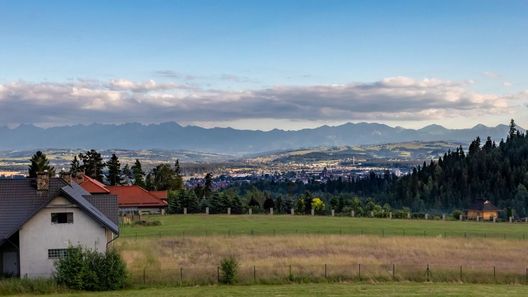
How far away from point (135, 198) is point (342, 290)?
73688mm

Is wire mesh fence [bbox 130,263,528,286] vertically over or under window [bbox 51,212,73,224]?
under

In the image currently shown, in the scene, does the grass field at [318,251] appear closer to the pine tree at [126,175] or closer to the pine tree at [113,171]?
the pine tree at [113,171]

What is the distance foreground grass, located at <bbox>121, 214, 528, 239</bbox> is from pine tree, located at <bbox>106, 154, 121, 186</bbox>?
1428 inches

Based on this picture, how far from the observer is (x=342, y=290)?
107 ft

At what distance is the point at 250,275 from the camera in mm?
37469

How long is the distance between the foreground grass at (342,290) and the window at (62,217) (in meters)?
9.89

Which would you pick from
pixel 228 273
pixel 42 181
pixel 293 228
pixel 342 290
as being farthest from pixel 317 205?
pixel 342 290

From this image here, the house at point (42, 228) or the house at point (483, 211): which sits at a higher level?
the house at point (42, 228)

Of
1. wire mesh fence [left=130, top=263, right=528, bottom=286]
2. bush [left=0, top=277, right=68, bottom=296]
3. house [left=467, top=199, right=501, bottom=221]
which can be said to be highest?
bush [left=0, top=277, right=68, bottom=296]

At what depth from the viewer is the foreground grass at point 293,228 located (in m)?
71.3

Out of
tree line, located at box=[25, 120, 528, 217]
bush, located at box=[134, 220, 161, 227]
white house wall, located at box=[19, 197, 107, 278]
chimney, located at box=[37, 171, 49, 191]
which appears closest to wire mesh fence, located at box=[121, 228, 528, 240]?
bush, located at box=[134, 220, 161, 227]

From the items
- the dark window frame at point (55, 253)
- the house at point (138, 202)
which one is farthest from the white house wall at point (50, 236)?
the house at point (138, 202)

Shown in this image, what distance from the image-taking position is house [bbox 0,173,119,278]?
4072 centimetres

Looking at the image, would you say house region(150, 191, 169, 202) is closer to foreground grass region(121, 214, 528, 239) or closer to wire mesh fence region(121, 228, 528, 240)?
foreground grass region(121, 214, 528, 239)
